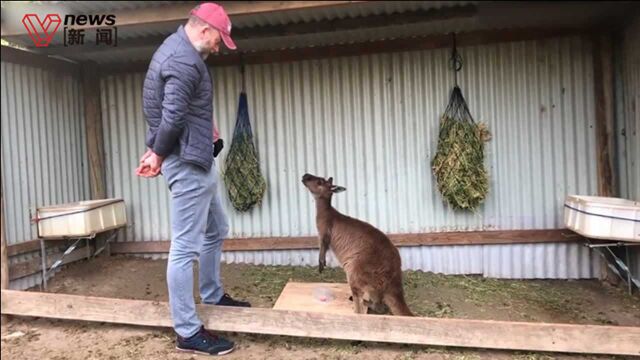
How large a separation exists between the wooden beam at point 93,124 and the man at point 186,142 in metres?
3.20

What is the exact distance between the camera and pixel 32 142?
17.0 ft

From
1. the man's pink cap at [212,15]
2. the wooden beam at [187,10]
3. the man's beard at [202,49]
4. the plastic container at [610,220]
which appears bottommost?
the plastic container at [610,220]

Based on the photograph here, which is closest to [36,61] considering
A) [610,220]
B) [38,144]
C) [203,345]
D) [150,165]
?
[38,144]

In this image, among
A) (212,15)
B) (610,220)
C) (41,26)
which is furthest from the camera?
(41,26)

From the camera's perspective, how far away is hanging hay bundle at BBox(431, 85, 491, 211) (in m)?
5.12

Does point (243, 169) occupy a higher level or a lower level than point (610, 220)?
higher

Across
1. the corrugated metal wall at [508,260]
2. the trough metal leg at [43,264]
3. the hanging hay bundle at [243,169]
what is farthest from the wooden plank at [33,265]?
the corrugated metal wall at [508,260]

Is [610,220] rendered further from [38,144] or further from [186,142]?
[38,144]

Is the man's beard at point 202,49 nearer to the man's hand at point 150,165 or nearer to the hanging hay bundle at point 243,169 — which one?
the man's hand at point 150,165

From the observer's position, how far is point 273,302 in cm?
437

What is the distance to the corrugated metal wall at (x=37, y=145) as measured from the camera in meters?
4.86

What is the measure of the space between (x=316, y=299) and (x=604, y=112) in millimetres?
3814

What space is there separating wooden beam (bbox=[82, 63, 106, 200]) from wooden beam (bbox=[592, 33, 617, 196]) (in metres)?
5.97

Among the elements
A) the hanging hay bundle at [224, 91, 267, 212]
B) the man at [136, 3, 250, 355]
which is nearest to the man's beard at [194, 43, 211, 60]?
the man at [136, 3, 250, 355]
